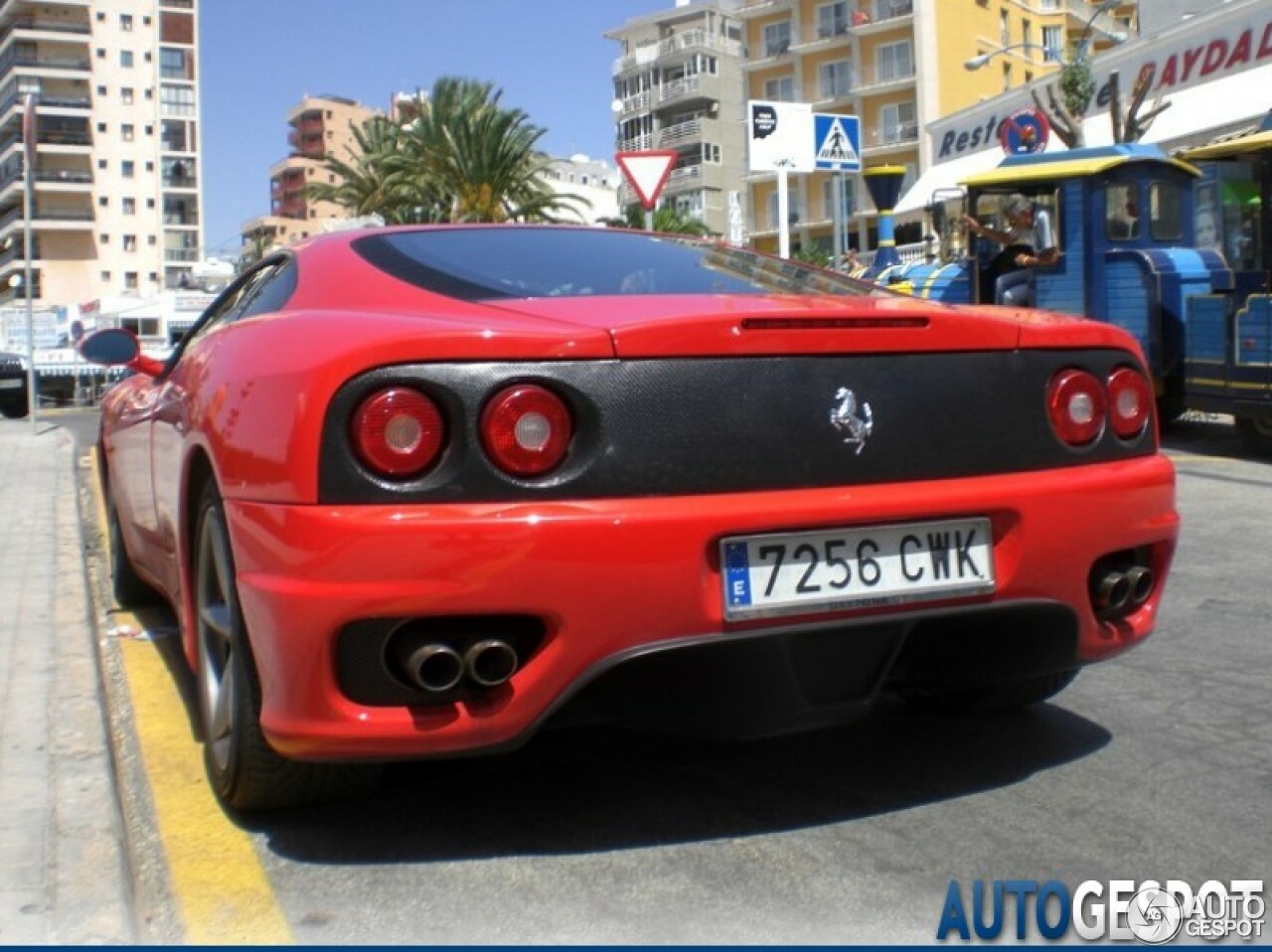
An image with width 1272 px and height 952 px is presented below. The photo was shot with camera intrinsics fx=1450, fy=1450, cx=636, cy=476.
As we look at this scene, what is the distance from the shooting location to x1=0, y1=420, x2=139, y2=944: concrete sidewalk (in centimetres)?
270

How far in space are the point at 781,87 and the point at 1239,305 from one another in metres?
61.1

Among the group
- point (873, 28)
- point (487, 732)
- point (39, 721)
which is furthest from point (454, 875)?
point (873, 28)

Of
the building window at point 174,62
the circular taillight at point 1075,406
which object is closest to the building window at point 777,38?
the building window at point 174,62

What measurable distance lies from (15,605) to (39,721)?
2.05m

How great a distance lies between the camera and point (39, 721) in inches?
159

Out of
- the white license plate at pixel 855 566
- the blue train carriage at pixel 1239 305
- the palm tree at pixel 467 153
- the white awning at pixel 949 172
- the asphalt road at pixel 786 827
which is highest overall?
the palm tree at pixel 467 153

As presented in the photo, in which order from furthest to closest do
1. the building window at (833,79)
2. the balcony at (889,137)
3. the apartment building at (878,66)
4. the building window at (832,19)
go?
1. the building window at (833,79)
2. the building window at (832,19)
3. the balcony at (889,137)
4. the apartment building at (878,66)

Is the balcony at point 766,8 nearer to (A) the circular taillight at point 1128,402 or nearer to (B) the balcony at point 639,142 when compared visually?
(B) the balcony at point 639,142

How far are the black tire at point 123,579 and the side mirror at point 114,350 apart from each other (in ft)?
3.11

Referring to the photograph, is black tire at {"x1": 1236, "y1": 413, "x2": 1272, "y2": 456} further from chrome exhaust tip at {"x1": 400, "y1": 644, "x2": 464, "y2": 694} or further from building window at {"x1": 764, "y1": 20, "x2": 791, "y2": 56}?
building window at {"x1": 764, "y1": 20, "x2": 791, "y2": 56}

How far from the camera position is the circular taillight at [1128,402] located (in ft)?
10.8

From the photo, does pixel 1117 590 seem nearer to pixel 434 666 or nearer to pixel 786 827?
pixel 786 827

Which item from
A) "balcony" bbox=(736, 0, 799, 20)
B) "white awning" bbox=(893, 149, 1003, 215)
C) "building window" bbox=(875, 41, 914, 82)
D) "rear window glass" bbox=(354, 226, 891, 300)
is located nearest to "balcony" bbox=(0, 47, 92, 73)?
"balcony" bbox=(736, 0, 799, 20)

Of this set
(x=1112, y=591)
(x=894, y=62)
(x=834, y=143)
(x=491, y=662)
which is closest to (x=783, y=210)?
(x=834, y=143)
